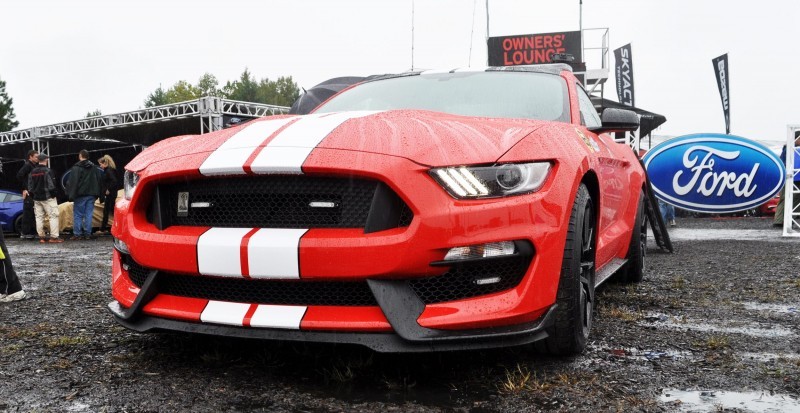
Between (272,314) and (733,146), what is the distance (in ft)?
25.2

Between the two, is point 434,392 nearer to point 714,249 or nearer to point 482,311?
point 482,311

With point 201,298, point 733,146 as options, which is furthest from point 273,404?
point 733,146

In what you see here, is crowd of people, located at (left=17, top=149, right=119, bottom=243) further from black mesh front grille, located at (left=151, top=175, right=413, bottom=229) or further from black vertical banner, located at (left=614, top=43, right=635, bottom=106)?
black vertical banner, located at (left=614, top=43, right=635, bottom=106)

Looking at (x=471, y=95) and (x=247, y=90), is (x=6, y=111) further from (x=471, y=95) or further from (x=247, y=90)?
(x=471, y=95)

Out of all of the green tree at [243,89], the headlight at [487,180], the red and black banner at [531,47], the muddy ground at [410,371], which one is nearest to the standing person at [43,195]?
the muddy ground at [410,371]

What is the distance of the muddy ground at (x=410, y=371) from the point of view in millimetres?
2102

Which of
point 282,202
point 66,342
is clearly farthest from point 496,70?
point 66,342

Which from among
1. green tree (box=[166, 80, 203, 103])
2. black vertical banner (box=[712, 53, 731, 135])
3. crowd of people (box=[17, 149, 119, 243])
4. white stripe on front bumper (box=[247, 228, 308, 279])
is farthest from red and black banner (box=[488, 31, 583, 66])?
green tree (box=[166, 80, 203, 103])

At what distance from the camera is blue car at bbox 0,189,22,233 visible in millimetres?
13539

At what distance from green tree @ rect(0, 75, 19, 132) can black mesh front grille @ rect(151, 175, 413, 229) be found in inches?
2361

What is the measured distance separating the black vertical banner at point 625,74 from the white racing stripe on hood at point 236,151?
1775 centimetres

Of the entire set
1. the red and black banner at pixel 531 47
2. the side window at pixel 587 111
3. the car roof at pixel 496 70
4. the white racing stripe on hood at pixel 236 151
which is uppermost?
the red and black banner at pixel 531 47

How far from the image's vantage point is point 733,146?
8.20 meters

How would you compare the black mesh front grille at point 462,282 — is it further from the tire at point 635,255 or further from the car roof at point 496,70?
the tire at point 635,255
